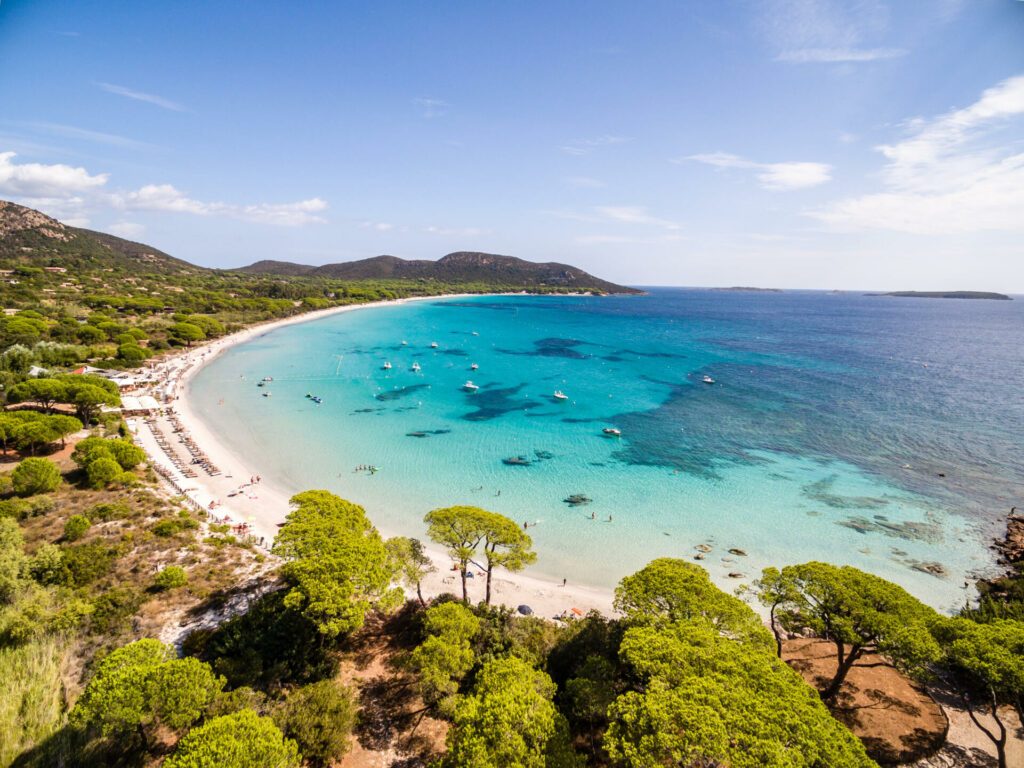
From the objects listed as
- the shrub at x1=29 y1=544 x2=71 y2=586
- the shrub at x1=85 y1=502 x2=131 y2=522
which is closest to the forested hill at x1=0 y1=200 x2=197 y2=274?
the shrub at x1=85 y1=502 x2=131 y2=522

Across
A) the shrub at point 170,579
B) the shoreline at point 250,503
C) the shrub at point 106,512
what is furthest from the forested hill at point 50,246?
the shrub at point 170,579

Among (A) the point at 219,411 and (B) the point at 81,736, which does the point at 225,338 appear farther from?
(B) the point at 81,736

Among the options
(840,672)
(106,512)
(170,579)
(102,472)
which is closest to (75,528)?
(106,512)

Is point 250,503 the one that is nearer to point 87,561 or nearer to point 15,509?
point 87,561

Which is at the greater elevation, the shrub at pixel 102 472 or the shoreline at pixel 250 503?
the shrub at pixel 102 472

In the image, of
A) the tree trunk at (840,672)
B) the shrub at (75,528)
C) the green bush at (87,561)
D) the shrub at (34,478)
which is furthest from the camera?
the shrub at (34,478)

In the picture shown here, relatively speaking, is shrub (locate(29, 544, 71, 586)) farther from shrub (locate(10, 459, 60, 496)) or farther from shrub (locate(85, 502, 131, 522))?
shrub (locate(10, 459, 60, 496))

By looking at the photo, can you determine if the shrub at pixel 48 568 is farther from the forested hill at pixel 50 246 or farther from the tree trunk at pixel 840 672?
the forested hill at pixel 50 246

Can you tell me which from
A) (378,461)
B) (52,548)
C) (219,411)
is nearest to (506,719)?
(52,548)
